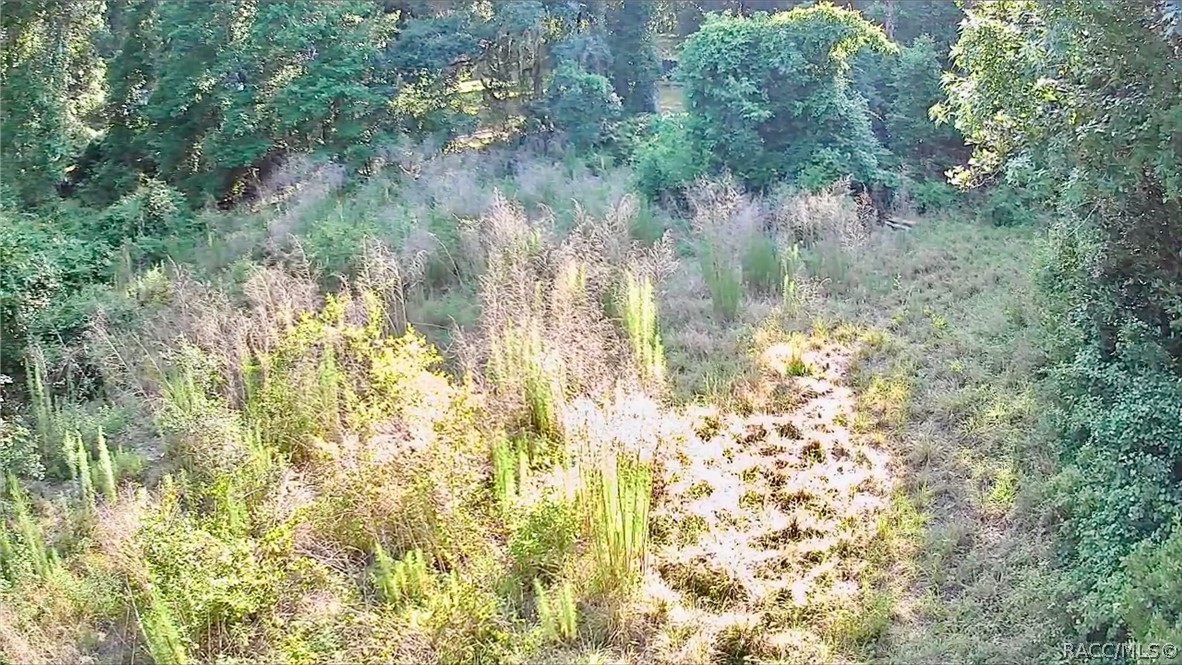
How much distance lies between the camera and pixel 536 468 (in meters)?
3.56

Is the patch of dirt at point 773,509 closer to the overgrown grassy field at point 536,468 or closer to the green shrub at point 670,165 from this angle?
the overgrown grassy field at point 536,468

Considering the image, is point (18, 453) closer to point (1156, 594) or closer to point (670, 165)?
point (1156, 594)

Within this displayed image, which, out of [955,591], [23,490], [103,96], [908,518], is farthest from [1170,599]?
[103,96]

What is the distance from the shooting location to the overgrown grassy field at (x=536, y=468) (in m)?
2.84

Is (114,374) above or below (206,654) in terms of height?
above

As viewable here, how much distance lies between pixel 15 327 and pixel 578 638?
4.39m

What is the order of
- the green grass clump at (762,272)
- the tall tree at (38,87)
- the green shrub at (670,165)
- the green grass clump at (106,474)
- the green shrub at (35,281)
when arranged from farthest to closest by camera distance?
the tall tree at (38,87) < the green shrub at (670,165) < the green grass clump at (762,272) < the green shrub at (35,281) < the green grass clump at (106,474)

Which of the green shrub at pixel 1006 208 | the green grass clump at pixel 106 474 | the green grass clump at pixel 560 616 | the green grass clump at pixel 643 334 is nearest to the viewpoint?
the green grass clump at pixel 560 616

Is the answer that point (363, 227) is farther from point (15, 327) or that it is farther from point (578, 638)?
point (578, 638)

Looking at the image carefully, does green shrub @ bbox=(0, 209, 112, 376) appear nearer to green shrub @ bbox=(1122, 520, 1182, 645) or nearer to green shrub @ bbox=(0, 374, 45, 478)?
green shrub @ bbox=(0, 374, 45, 478)

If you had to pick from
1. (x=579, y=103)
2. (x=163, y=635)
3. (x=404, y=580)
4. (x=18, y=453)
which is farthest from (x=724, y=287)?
(x=579, y=103)

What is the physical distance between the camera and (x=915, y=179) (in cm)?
851

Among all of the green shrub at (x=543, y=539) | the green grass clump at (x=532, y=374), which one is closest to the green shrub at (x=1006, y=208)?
the green grass clump at (x=532, y=374)

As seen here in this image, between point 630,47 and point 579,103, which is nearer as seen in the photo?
point 579,103
